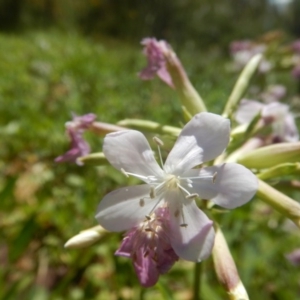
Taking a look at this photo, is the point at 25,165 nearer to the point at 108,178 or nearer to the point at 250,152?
the point at 108,178

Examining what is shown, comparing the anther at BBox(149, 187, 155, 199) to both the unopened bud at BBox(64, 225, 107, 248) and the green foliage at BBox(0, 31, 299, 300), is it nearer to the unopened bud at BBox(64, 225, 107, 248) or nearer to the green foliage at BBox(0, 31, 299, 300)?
the unopened bud at BBox(64, 225, 107, 248)

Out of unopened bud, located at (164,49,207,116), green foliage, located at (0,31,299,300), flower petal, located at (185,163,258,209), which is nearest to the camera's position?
flower petal, located at (185,163,258,209)

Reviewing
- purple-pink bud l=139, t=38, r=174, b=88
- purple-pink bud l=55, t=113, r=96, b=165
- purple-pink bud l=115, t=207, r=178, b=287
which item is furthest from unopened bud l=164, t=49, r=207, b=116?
purple-pink bud l=115, t=207, r=178, b=287

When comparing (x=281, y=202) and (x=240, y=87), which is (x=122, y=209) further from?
(x=240, y=87)

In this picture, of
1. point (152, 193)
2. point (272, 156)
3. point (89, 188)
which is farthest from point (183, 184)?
point (89, 188)

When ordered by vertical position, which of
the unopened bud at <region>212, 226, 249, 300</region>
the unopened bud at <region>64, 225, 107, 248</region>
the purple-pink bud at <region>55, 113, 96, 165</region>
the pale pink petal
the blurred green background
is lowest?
the blurred green background

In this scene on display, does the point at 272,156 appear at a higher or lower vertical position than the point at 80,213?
higher

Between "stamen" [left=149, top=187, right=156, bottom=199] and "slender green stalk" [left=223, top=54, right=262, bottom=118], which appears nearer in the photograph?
"stamen" [left=149, top=187, right=156, bottom=199]
